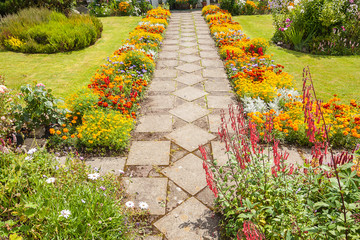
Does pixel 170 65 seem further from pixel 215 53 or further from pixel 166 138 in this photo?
pixel 166 138

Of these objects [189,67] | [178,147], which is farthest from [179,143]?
[189,67]

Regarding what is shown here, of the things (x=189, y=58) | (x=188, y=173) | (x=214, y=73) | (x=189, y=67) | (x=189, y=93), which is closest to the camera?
(x=188, y=173)

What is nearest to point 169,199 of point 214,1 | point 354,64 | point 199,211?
point 199,211

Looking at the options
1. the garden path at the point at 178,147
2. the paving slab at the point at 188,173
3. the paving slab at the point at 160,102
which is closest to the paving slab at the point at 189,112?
the garden path at the point at 178,147

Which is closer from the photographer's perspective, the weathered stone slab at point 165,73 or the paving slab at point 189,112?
the paving slab at point 189,112

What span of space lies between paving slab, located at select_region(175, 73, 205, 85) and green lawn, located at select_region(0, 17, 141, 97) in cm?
231

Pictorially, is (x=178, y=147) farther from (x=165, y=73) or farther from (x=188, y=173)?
(x=165, y=73)

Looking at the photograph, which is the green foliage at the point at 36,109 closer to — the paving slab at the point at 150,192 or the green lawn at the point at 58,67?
the green lawn at the point at 58,67

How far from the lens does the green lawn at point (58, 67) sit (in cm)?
620

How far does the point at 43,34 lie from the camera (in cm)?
861

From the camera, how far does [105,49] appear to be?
29.0 feet

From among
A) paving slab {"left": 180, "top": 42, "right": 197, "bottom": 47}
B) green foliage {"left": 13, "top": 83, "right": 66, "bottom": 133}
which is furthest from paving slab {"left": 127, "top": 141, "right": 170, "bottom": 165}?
paving slab {"left": 180, "top": 42, "right": 197, "bottom": 47}

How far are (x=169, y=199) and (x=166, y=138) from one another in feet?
4.30

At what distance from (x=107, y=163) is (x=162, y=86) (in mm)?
2828
